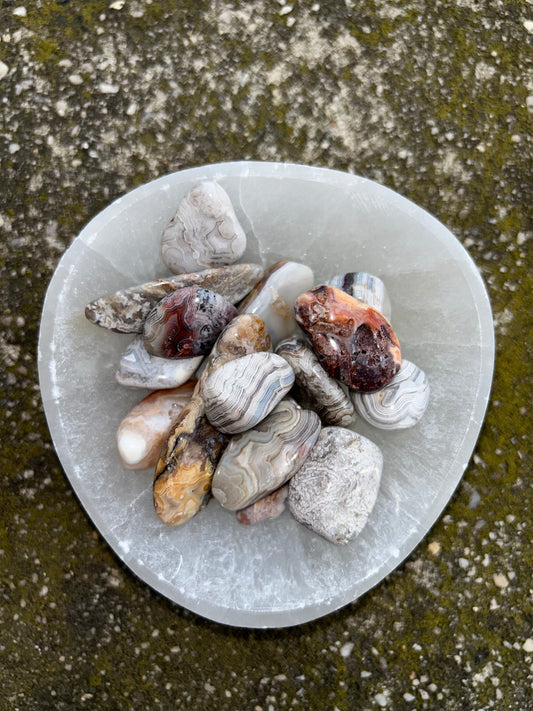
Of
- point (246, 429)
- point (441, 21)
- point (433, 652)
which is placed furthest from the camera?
point (441, 21)

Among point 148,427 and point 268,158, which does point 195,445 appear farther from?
point 268,158

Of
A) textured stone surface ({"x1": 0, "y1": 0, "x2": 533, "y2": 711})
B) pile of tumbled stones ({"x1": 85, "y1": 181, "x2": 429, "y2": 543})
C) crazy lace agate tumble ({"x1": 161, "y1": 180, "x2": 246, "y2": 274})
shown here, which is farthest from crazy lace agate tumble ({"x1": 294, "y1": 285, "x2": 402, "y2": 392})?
textured stone surface ({"x1": 0, "y1": 0, "x2": 533, "y2": 711})

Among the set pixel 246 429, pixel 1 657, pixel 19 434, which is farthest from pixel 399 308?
pixel 1 657

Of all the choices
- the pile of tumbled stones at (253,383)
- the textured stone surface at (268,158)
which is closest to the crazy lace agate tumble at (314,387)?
the pile of tumbled stones at (253,383)

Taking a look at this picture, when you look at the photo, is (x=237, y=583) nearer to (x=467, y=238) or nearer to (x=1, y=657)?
(x=1, y=657)

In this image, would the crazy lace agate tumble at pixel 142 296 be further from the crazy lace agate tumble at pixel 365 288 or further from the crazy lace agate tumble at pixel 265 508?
the crazy lace agate tumble at pixel 265 508

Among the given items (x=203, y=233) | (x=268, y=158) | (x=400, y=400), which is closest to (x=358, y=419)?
(x=400, y=400)

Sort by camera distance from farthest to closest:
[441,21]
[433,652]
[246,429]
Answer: [441,21]
[433,652]
[246,429]
